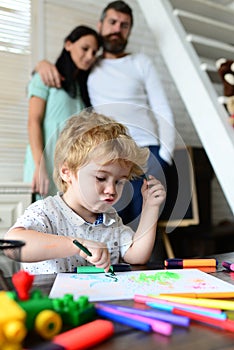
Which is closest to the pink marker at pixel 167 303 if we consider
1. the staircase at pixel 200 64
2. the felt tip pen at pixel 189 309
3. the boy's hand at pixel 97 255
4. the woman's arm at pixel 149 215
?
the felt tip pen at pixel 189 309

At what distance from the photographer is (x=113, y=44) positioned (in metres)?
1.64

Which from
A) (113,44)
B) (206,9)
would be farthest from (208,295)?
(206,9)

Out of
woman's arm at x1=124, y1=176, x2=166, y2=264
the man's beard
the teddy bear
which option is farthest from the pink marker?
the man's beard

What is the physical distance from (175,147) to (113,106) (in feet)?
0.46

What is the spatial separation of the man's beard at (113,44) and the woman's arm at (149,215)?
1056mm

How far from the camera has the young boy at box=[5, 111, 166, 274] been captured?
60 centimetres

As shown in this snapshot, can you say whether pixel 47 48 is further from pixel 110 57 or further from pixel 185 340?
pixel 185 340

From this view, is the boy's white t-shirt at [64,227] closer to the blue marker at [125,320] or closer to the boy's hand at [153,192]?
the boy's hand at [153,192]

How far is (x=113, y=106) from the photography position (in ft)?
2.22

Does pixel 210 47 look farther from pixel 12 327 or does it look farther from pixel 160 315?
pixel 12 327

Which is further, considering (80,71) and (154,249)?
(80,71)

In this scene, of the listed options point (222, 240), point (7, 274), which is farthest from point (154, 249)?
point (222, 240)

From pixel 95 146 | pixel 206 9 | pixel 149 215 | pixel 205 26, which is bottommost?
pixel 149 215

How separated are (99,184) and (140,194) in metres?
0.12
